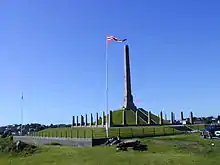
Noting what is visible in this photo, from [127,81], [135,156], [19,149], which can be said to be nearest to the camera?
[135,156]

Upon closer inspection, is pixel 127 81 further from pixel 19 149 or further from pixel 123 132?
pixel 19 149

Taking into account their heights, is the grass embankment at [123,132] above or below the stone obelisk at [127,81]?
below

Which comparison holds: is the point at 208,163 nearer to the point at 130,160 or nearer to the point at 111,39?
the point at 130,160

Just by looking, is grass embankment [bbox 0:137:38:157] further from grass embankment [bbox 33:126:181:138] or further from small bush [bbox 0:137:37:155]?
grass embankment [bbox 33:126:181:138]

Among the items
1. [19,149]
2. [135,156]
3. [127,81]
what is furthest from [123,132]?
[127,81]

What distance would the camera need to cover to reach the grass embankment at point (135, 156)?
83.4 feet

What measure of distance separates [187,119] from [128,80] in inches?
704

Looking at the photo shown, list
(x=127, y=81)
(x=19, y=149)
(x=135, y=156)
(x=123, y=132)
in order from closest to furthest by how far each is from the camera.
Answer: (x=135, y=156), (x=19, y=149), (x=123, y=132), (x=127, y=81)

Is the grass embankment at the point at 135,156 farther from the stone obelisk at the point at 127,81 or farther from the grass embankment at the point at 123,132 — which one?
the stone obelisk at the point at 127,81

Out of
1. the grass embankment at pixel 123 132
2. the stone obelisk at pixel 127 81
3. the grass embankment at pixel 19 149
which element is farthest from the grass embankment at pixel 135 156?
the stone obelisk at pixel 127 81

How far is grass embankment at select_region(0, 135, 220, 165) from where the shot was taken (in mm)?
25406

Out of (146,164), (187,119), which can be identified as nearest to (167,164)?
(146,164)

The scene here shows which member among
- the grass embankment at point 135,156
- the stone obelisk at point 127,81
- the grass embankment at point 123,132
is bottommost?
the grass embankment at point 135,156

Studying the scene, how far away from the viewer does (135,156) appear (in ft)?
90.1
